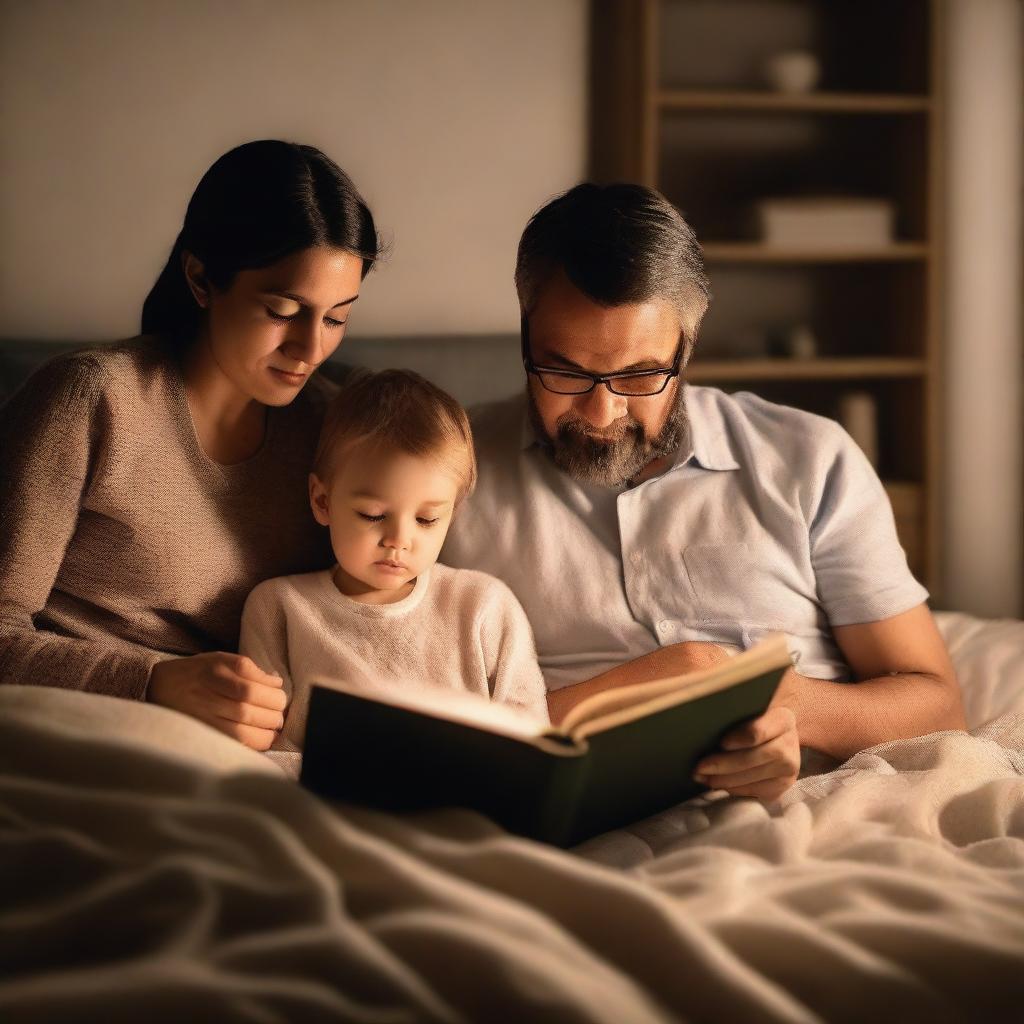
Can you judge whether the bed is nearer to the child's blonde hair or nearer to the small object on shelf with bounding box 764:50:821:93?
the child's blonde hair

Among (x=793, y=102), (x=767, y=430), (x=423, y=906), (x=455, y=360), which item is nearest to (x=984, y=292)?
(x=793, y=102)

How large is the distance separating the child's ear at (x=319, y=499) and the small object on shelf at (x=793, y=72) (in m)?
2.09

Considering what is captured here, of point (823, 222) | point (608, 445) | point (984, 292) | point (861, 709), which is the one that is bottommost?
point (861, 709)

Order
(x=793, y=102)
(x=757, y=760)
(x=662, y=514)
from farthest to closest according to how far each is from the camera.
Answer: (x=793, y=102)
(x=662, y=514)
(x=757, y=760)

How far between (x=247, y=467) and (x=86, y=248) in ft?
4.24

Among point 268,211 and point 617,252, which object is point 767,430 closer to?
point 617,252

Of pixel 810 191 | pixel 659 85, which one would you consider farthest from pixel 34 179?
pixel 810 191

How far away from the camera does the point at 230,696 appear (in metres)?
1.34

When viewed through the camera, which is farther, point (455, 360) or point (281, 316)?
point (455, 360)

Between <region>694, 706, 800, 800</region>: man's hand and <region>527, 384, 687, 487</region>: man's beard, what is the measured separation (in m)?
0.48

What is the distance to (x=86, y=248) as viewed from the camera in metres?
2.68

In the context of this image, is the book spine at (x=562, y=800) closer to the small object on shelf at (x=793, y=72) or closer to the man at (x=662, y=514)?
the man at (x=662, y=514)

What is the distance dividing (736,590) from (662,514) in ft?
0.49

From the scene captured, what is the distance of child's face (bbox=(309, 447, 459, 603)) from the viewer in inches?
58.2
